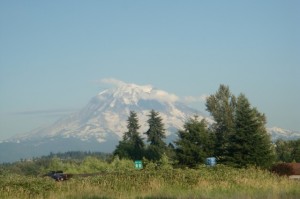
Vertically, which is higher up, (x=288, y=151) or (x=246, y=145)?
(x=288, y=151)

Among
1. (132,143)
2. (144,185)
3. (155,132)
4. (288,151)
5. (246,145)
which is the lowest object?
(144,185)

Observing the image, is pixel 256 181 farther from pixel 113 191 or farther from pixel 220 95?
pixel 220 95

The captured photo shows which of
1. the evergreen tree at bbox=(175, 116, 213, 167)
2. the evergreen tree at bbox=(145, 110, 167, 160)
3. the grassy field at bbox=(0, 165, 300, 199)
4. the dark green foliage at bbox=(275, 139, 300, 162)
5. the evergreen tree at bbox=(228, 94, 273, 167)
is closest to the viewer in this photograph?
the grassy field at bbox=(0, 165, 300, 199)

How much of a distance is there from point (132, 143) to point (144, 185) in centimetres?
5493

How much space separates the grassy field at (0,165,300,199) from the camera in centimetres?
1822

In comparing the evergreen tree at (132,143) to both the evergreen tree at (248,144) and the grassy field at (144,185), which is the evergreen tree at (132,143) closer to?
the evergreen tree at (248,144)

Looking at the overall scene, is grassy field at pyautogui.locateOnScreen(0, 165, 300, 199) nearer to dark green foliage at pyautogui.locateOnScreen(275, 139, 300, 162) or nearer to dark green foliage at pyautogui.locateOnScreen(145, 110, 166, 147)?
dark green foliage at pyautogui.locateOnScreen(145, 110, 166, 147)

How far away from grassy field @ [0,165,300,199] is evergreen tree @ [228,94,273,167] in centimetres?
2165

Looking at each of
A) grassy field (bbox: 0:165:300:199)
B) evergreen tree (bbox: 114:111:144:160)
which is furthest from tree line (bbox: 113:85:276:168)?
grassy field (bbox: 0:165:300:199)

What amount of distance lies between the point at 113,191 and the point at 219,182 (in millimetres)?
4872

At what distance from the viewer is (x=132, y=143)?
7544cm

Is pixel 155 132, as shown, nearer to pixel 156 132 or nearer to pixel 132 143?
pixel 156 132

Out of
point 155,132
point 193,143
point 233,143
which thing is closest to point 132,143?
point 155,132

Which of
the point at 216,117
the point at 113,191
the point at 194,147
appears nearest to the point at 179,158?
the point at 194,147
